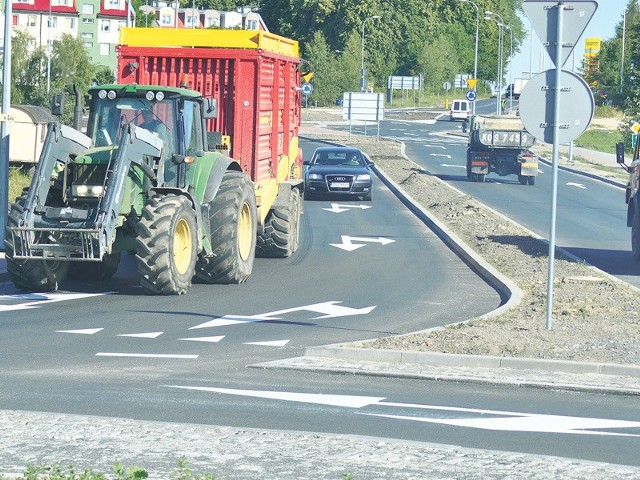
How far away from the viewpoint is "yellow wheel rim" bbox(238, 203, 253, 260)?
18391mm

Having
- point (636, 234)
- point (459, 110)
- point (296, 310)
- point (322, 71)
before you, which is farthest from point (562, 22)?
point (459, 110)

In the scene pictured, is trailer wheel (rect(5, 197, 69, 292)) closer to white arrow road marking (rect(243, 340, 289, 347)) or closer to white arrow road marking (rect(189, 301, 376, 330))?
white arrow road marking (rect(189, 301, 376, 330))

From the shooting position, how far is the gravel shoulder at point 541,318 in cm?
1216

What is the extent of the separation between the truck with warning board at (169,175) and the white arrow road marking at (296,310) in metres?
1.59

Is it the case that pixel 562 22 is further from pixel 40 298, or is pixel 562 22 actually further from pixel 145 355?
pixel 40 298

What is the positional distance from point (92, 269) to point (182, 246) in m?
2.12

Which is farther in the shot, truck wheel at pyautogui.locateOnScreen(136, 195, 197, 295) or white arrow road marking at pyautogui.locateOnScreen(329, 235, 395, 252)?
white arrow road marking at pyautogui.locateOnScreen(329, 235, 395, 252)

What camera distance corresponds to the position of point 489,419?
30.2 feet

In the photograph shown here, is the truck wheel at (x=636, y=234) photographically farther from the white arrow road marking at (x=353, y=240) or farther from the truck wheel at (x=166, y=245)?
the truck wheel at (x=166, y=245)

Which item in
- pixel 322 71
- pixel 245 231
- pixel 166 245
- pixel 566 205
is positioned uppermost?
pixel 322 71

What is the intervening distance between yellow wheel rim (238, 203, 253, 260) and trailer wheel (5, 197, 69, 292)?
2.71 metres

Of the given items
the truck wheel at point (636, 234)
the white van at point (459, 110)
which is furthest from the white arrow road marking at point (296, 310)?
the white van at point (459, 110)

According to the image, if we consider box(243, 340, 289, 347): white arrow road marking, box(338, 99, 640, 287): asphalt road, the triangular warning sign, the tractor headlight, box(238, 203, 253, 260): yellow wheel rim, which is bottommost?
box(338, 99, 640, 287): asphalt road

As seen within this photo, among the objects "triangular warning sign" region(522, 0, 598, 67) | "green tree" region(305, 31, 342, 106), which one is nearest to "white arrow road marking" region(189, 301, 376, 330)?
"triangular warning sign" region(522, 0, 598, 67)
